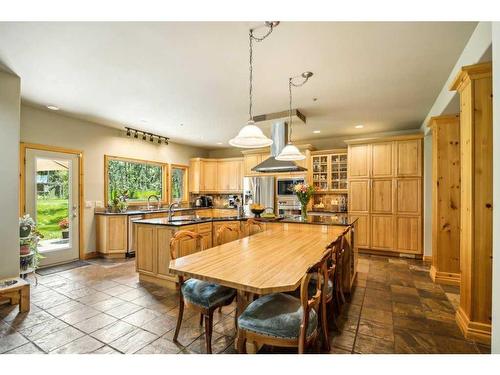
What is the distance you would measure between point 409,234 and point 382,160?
1558 millimetres

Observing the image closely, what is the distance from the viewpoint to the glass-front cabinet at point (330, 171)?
564 cm

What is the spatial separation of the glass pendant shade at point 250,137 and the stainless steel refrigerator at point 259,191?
3.64 m

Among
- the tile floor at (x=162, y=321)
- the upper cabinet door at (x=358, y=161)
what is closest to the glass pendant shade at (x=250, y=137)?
the tile floor at (x=162, y=321)

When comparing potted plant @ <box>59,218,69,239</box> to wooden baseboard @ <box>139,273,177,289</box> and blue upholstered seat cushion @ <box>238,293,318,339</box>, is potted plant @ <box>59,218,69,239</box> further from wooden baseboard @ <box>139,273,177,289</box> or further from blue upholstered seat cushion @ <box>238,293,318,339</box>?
blue upholstered seat cushion @ <box>238,293,318,339</box>

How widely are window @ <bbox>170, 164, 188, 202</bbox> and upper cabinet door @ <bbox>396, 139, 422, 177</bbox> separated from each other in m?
5.37

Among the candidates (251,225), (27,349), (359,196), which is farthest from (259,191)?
(27,349)

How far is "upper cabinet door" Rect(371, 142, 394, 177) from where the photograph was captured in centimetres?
498

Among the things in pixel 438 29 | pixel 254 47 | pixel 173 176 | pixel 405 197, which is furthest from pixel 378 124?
pixel 173 176

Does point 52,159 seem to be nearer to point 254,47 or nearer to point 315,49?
point 254,47

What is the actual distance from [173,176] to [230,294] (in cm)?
541

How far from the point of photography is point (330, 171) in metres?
5.73

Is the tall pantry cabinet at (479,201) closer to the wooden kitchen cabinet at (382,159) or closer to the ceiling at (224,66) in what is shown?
the ceiling at (224,66)

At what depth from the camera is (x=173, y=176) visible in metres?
6.87

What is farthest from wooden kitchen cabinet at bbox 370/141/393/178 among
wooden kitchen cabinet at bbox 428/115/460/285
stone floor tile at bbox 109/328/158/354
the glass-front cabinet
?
stone floor tile at bbox 109/328/158/354
